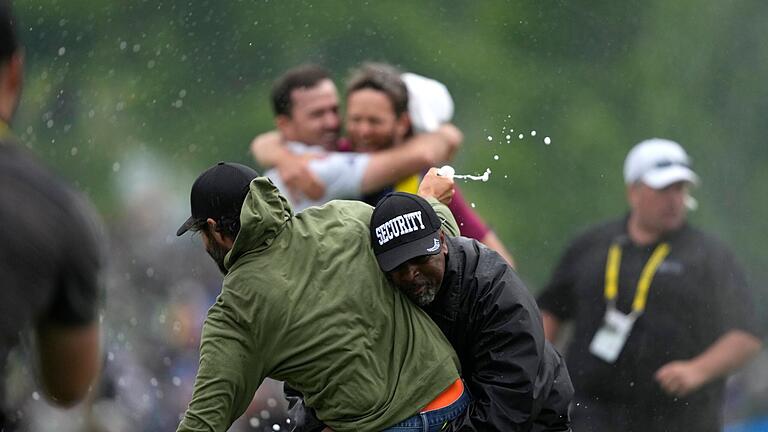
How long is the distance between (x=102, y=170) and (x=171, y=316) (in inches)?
57.4

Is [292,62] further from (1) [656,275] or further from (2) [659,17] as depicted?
(1) [656,275]

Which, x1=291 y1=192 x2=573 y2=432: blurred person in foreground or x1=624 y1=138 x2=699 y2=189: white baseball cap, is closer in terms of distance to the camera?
x1=291 y1=192 x2=573 y2=432: blurred person in foreground

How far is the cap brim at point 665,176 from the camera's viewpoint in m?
7.70

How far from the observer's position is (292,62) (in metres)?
9.67

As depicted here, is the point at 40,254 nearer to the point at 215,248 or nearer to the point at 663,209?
the point at 215,248

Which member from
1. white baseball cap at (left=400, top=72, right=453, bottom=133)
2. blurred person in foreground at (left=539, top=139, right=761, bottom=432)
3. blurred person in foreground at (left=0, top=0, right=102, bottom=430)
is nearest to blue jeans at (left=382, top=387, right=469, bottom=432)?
blurred person in foreground at (left=0, top=0, right=102, bottom=430)

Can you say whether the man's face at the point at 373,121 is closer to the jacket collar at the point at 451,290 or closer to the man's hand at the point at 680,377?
the man's hand at the point at 680,377

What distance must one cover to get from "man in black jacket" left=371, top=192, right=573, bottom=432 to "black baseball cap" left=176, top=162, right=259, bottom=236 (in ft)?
1.21

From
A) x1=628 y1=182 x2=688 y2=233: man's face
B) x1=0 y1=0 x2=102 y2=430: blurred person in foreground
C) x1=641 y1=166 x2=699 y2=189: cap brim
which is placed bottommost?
x1=628 y1=182 x2=688 y2=233: man's face

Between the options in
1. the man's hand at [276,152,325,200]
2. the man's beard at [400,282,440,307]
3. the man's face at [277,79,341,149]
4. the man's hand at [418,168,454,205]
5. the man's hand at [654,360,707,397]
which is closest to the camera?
the man's beard at [400,282,440,307]

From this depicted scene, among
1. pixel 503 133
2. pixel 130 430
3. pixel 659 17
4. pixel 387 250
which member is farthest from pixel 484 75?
pixel 387 250

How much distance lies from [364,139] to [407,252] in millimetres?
2659

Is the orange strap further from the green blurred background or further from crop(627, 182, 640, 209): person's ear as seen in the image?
the green blurred background

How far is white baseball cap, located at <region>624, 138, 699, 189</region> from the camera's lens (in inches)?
304
